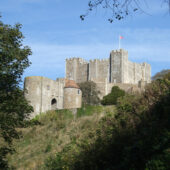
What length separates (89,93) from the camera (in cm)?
5644

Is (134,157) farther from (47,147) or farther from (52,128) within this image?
(52,128)

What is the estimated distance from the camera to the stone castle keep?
4083 cm

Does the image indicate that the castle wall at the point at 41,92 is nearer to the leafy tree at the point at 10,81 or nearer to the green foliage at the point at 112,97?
the green foliage at the point at 112,97

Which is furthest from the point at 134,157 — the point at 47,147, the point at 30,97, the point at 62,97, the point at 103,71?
the point at 103,71

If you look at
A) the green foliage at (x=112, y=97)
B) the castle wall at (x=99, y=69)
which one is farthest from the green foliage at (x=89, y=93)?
the castle wall at (x=99, y=69)

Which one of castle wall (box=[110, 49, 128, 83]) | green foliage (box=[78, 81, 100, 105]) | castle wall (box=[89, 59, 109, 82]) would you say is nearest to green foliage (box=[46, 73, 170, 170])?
green foliage (box=[78, 81, 100, 105])

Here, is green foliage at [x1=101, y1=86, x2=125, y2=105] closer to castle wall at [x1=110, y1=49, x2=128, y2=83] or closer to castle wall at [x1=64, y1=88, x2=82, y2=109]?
castle wall at [x1=64, y1=88, x2=82, y2=109]

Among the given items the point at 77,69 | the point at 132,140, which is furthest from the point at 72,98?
the point at 77,69

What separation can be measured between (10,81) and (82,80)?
69597mm

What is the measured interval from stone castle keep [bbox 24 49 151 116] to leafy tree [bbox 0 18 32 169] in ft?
91.4

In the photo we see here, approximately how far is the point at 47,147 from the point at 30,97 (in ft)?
83.2

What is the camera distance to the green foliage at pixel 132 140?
20.2 ft

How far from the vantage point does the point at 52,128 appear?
19.7 m

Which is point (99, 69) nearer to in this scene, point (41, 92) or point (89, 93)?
point (89, 93)
